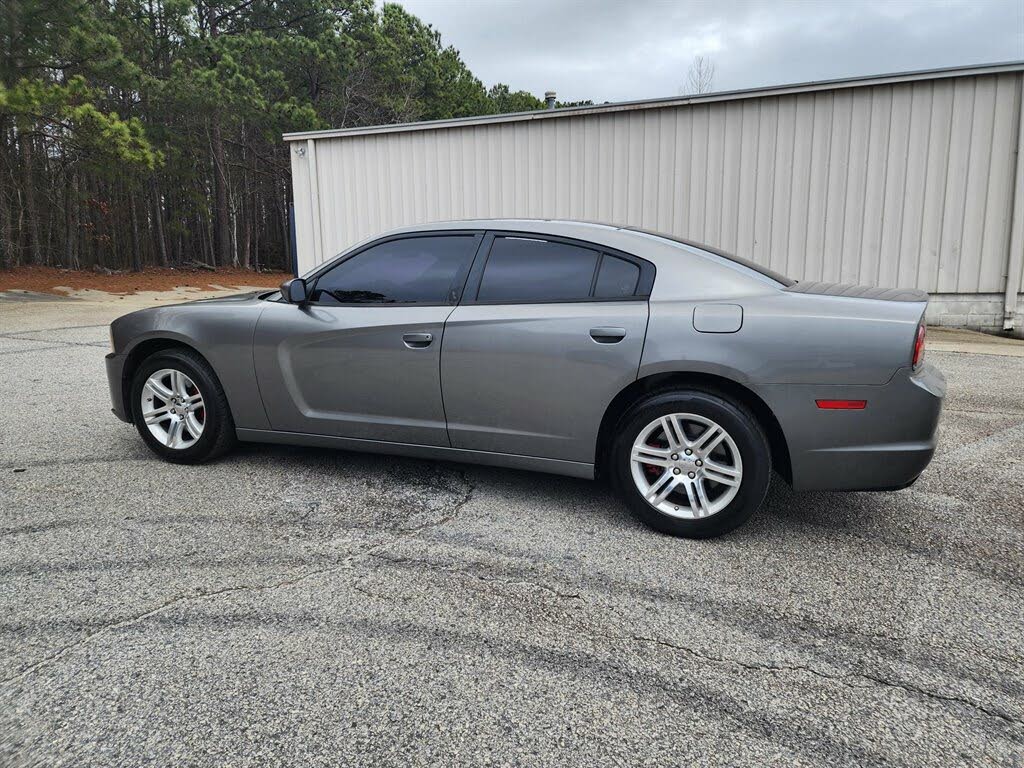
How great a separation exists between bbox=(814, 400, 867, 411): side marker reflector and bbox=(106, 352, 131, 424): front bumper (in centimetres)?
400

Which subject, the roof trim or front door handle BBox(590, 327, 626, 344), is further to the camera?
the roof trim

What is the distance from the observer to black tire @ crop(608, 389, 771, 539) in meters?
3.36

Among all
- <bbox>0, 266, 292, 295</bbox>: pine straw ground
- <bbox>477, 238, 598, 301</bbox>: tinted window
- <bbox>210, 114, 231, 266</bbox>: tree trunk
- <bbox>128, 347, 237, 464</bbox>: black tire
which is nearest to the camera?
<bbox>477, 238, 598, 301</bbox>: tinted window

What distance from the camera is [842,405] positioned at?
328 centimetres

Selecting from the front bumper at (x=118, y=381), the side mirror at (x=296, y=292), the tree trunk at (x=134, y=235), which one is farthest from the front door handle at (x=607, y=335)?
the tree trunk at (x=134, y=235)

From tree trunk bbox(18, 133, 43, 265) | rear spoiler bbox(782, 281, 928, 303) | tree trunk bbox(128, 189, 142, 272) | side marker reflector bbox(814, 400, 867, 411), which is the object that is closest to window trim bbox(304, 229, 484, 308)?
rear spoiler bbox(782, 281, 928, 303)

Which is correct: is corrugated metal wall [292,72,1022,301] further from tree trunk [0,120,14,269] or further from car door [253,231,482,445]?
tree trunk [0,120,14,269]

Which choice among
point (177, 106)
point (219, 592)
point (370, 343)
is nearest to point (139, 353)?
point (370, 343)

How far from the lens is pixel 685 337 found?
136 inches

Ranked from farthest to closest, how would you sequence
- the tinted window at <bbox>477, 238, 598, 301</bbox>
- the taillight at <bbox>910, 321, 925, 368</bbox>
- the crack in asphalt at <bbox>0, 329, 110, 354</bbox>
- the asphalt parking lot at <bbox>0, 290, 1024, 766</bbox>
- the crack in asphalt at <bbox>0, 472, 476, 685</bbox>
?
the crack in asphalt at <bbox>0, 329, 110, 354</bbox> → the tinted window at <bbox>477, 238, 598, 301</bbox> → the taillight at <bbox>910, 321, 925, 368</bbox> → the crack in asphalt at <bbox>0, 472, 476, 685</bbox> → the asphalt parking lot at <bbox>0, 290, 1024, 766</bbox>

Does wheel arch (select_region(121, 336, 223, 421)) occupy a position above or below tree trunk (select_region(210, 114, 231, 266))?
below

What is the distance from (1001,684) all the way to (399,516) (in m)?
2.55

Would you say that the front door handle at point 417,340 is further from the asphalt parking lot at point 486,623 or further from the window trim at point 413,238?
the asphalt parking lot at point 486,623

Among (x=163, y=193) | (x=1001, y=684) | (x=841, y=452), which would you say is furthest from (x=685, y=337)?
(x=163, y=193)
